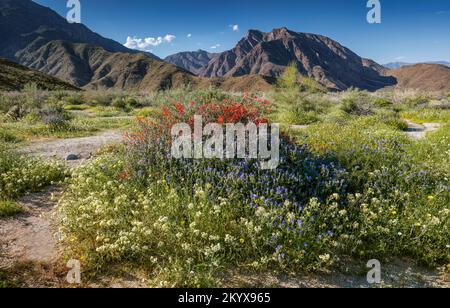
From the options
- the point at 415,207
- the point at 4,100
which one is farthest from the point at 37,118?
the point at 415,207

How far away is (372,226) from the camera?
12.6 feet

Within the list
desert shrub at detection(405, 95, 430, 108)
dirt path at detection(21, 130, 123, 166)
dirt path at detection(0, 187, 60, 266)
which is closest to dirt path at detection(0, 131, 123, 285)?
dirt path at detection(0, 187, 60, 266)

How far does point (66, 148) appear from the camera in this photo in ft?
27.9

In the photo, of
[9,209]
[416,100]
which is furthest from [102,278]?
[416,100]

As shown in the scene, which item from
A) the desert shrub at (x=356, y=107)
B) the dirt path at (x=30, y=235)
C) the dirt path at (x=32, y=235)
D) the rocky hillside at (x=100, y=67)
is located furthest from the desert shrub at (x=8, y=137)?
the rocky hillside at (x=100, y=67)

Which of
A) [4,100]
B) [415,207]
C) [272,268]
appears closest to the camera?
[272,268]

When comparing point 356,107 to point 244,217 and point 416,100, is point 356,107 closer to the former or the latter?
point 416,100

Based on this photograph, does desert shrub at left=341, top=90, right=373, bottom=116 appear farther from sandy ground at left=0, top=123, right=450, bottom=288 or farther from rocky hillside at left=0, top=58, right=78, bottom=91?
rocky hillside at left=0, top=58, right=78, bottom=91

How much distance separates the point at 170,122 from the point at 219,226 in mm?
2961

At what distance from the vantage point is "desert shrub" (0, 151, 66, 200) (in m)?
5.04

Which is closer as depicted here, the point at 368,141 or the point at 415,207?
the point at 415,207

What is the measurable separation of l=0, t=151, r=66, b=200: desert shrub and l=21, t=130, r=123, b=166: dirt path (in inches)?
36.3
